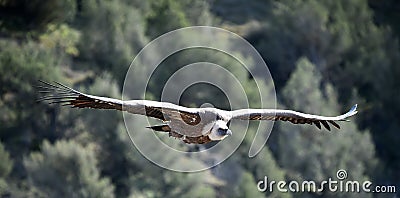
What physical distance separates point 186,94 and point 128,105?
67.7 feet

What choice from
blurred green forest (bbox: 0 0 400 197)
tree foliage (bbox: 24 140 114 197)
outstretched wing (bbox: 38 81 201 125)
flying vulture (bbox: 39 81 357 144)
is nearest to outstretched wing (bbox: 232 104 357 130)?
flying vulture (bbox: 39 81 357 144)

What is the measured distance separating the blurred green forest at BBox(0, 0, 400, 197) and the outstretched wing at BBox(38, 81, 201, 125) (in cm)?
1516

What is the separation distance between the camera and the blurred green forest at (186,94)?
31578mm

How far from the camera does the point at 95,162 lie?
32.0 m

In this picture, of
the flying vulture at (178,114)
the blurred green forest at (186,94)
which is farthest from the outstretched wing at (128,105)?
the blurred green forest at (186,94)

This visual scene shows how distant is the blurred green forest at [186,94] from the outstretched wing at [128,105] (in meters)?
15.2

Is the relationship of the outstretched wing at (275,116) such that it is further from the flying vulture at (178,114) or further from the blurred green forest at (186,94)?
the blurred green forest at (186,94)

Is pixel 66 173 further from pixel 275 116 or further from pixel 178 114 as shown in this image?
pixel 178 114

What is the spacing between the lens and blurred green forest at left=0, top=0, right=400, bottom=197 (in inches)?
1243

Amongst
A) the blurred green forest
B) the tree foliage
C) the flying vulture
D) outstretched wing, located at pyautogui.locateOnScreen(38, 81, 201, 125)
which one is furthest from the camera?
the blurred green forest

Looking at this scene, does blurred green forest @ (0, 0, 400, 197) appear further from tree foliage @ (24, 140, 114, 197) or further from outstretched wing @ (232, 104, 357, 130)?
outstretched wing @ (232, 104, 357, 130)

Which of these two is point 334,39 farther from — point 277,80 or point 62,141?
point 62,141

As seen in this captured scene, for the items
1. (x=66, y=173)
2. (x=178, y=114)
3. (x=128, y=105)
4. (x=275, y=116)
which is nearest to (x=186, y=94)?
(x=66, y=173)

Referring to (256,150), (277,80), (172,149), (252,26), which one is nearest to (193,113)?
(172,149)
